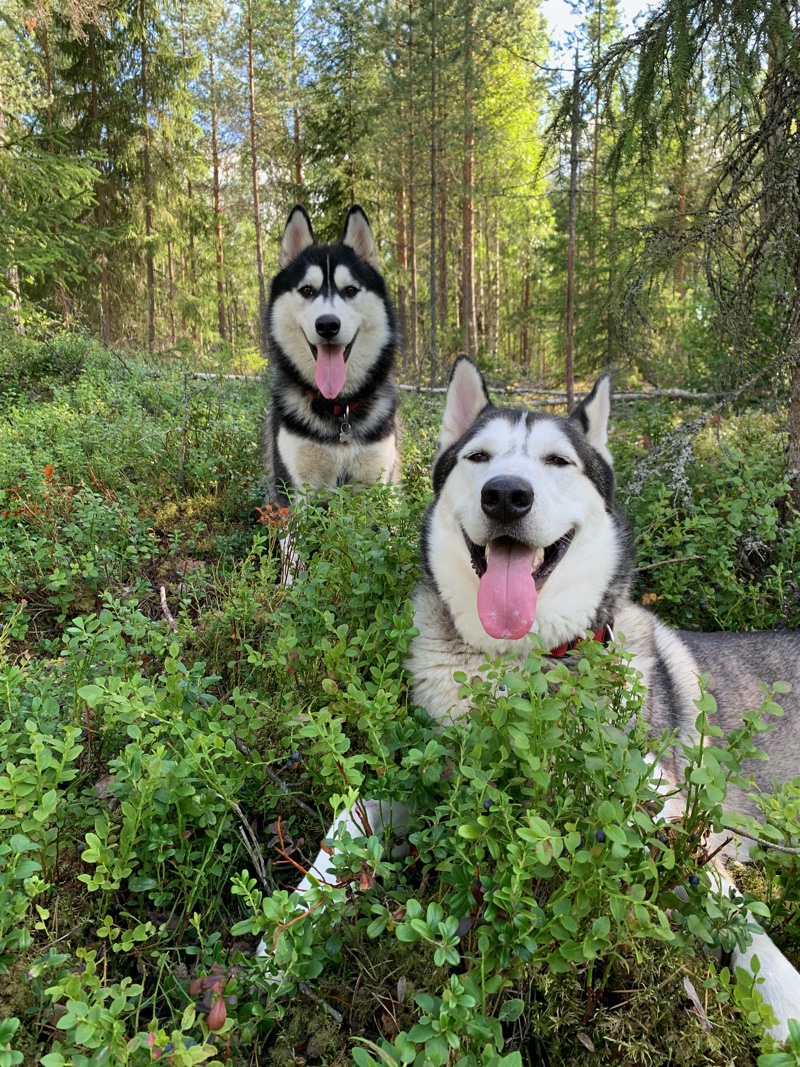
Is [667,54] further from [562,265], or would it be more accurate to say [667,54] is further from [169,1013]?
[562,265]

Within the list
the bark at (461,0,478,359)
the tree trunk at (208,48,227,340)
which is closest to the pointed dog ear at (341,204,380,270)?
the bark at (461,0,478,359)

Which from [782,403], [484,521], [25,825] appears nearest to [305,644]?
[484,521]

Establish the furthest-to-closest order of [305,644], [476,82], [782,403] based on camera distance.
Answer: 1. [476,82]
2. [782,403]
3. [305,644]

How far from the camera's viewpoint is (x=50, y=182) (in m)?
9.22

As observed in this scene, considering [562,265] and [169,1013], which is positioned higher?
[562,265]

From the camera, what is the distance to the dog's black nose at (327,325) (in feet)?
17.8

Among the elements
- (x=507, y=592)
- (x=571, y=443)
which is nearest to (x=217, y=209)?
(x=571, y=443)

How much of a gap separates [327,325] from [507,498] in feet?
11.7

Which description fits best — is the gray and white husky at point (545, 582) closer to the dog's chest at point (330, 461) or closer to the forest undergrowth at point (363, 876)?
Answer: the forest undergrowth at point (363, 876)

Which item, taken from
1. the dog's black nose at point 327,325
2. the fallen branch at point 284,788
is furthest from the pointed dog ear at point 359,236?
the fallen branch at point 284,788

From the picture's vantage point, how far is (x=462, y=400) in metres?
Result: 3.31

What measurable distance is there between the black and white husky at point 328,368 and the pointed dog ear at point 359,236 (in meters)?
0.02

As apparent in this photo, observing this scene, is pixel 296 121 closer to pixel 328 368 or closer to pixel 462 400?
pixel 328 368

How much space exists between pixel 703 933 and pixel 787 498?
12.8 feet
